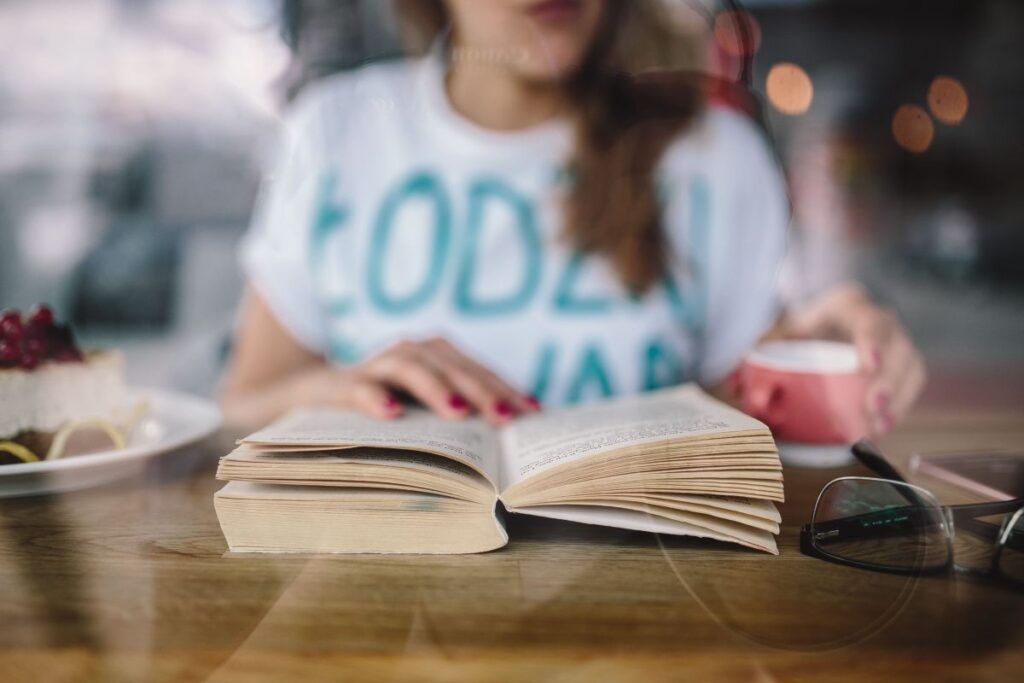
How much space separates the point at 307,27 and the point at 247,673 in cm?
56

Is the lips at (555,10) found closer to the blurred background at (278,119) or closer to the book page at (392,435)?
the blurred background at (278,119)

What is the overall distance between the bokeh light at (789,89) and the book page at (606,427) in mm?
344

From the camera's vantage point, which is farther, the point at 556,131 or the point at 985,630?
the point at 556,131

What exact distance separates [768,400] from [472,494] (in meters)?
0.25

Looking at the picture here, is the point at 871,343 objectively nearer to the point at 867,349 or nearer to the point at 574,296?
the point at 867,349

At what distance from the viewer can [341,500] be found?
1.14 feet

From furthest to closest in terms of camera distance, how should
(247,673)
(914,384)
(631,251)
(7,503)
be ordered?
(631,251), (914,384), (7,503), (247,673)

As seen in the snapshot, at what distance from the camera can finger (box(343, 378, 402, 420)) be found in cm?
48

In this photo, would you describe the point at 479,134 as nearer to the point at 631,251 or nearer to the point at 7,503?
the point at 631,251

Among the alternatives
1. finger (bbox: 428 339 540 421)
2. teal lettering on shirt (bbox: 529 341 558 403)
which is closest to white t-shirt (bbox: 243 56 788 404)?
teal lettering on shirt (bbox: 529 341 558 403)

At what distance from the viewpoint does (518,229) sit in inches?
33.3

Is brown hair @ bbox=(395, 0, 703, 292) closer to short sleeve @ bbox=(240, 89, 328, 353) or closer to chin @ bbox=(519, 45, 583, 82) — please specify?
chin @ bbox=(519, 45, 583, 82)

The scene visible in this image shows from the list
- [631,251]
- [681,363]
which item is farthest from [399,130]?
[681,363]

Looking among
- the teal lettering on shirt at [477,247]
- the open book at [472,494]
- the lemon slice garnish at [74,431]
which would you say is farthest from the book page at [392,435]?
the teal lettering on shirt at [477,247]
